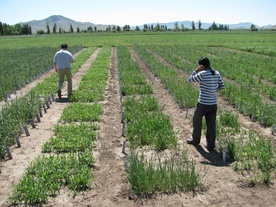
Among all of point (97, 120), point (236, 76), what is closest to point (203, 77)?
point (97, 120)

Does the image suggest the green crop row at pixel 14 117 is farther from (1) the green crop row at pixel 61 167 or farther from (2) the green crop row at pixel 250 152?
(2) the green crop row at pixel 250 152

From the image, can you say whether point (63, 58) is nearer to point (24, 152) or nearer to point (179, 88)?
point (179, 88)

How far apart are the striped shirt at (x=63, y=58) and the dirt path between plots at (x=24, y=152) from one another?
223cm

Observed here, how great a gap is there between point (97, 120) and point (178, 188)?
4.15 metres

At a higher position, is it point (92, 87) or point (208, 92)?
point (208, 92)

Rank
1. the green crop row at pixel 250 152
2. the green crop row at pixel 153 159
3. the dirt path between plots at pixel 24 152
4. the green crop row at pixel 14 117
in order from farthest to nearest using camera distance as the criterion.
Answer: the green crop row at pixel 14 117
the green crop row at pixel 250 152
the dirt path between plots at pixel 24 152
the green crop row at pixel 153 159

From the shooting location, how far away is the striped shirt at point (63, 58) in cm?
1080

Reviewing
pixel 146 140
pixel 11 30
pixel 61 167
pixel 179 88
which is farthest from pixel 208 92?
pixel 11 30

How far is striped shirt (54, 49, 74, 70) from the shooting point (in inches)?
425

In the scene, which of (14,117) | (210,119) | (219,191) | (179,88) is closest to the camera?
(219,191)

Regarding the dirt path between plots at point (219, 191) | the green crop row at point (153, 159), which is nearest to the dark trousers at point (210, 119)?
the dirt path between plots at point (219, 191)

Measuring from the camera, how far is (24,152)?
6312 millimetres

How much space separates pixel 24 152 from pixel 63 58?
5333mm

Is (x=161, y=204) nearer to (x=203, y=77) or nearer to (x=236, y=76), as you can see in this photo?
(x=203, y=77)
